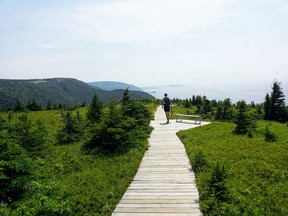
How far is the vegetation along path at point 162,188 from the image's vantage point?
8.02 m

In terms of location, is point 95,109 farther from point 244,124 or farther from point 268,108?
point 268,108

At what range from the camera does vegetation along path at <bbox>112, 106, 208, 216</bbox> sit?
26.3ft

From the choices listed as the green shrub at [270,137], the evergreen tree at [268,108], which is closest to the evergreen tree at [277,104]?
the evergreen tree at [268,108]

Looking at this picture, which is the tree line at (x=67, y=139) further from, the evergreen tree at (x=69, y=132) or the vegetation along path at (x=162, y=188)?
the vegetation along path at (x=162, y=188)

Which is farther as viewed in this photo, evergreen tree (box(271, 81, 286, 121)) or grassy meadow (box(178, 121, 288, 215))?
evergreen tree (box(271, 81, 286, 121))

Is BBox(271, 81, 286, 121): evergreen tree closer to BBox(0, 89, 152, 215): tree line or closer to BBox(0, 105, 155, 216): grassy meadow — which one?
BBox(0, 89, 152, 215): tree line

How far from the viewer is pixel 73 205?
8.52 m

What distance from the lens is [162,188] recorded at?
31.4 feet

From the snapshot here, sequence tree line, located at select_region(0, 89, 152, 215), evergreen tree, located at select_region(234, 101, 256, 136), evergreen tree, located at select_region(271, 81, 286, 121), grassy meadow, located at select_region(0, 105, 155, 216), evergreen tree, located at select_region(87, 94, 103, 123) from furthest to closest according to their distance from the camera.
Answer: evergreen tree, located at select_region(271, 81, 286, 121), evergreen tree, located at select_region(87, 94, 103, 123), evergreen tree, located at select_region(234, 101, 256, 136), tree line, located at select_region(0, 89, 152, 215), grassy meadow, located at select_region(0, 105, 155, 216)

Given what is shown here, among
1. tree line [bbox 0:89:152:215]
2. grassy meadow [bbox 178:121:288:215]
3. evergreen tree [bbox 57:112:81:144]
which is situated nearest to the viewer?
grassy meadow [bbox 178:121:288:215]

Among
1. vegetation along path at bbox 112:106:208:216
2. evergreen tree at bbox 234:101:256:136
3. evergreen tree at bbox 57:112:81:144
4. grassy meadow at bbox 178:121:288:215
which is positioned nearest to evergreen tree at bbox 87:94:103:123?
evergreen tree at bbox 57:112:81:144

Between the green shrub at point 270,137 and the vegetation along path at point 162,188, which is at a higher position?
the green shrub at point 270,137

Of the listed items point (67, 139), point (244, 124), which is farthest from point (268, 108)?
point (67, 139)

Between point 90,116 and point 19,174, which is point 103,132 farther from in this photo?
point 90,116
